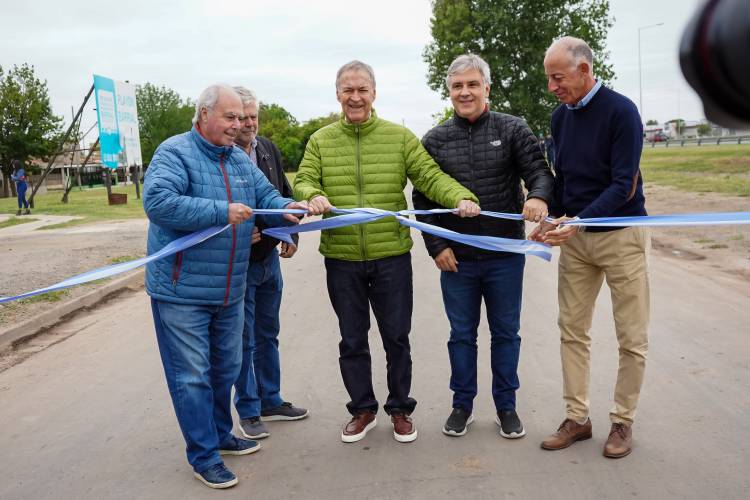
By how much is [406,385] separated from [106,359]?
3116mm

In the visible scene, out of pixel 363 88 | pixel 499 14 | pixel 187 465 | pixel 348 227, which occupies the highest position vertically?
pixel 499 14

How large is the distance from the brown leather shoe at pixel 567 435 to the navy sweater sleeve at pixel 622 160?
4.12 ft

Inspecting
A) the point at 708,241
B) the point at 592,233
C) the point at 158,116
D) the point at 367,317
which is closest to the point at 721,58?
the point at 592,233

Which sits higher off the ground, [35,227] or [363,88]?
[363,88]

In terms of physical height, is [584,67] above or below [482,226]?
above

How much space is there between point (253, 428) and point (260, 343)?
0.58 m

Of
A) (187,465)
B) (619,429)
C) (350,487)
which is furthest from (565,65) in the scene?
(187,465)

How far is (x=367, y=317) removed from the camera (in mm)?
4645

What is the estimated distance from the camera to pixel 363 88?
4.32m

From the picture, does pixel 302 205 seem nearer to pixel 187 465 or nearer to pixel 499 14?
pixel 187 465

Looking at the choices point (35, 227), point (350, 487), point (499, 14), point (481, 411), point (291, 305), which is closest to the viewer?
point (350, 487)

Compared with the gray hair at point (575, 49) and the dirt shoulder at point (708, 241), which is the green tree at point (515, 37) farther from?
the gray hair at point (575, 49)

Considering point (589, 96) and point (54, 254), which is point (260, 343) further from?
point (54, 254)

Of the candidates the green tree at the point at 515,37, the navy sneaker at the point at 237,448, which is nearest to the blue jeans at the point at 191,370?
the navy sneaker at the point at 237,448
